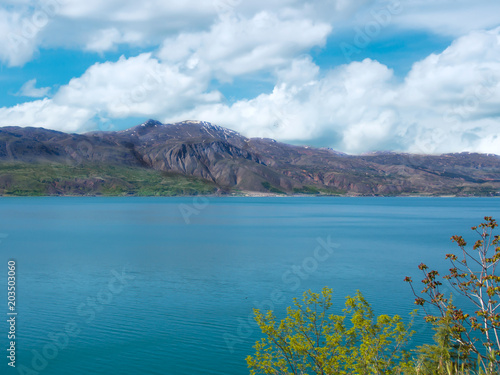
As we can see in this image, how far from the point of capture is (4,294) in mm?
39750

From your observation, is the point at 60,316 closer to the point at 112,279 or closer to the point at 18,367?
the point at 18,367

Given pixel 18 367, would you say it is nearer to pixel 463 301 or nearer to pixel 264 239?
pixel 463 301

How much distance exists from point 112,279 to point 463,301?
33.5 metres

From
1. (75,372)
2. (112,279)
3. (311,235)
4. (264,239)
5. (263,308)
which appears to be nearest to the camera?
(75,372)

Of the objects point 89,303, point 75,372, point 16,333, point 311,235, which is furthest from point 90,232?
point 75,372

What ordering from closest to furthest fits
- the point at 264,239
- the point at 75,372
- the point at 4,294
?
the point at 75,372
the point at 4,294
the point at 264,239

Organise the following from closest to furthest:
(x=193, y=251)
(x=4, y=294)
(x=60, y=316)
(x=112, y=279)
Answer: (x=60, y=316) < (x=4, y=294) < (x=112, y=279) < (x=193, y=251)

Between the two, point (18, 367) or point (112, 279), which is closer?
point (18, 367)

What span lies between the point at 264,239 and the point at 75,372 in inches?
2407

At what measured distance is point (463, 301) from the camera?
37719mm

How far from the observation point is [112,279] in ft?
154

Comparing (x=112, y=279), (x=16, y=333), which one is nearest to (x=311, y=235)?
(x=112, y=279)

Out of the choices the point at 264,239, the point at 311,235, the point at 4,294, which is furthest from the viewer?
the point at 311,235

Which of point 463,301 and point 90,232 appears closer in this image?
point 463,301
